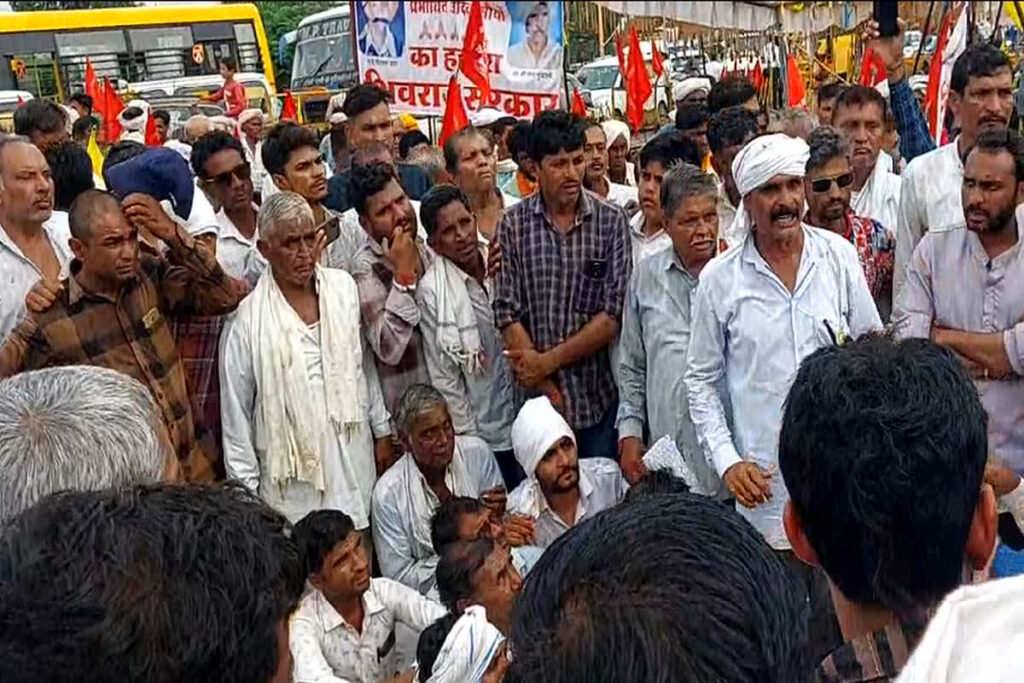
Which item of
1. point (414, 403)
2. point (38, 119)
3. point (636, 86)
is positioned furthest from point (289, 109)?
point (414, 403)

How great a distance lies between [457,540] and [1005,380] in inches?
63.8

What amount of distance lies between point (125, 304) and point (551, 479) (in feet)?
4.61

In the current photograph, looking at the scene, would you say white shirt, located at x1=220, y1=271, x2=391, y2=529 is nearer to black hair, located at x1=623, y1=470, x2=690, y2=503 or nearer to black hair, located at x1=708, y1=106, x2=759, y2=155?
black hair, located at x1=623, y1=470, x2=690, y2=503

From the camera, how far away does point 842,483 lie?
1.67 metres

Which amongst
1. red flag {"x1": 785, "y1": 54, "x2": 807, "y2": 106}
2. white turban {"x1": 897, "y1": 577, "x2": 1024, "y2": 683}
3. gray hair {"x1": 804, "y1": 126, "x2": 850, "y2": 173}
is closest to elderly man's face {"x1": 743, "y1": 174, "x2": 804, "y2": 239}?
gray hair {"x1": 804, "y1": 126, "x2": 850, "y2": 173}

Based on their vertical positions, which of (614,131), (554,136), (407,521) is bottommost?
(407,521)

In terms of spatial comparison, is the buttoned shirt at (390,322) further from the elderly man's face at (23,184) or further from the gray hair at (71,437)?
the gray hair at (71,437)

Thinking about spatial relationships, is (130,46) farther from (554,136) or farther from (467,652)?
(467,652)

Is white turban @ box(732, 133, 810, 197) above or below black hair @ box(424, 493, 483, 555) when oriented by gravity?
above

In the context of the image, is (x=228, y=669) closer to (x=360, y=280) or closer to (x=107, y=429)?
(x=107, y=429)

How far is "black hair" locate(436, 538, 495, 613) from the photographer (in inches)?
141

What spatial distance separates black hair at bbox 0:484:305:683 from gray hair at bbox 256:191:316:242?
7.69ft

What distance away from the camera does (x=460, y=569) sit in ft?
11.8

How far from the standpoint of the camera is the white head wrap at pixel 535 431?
13.1ft
